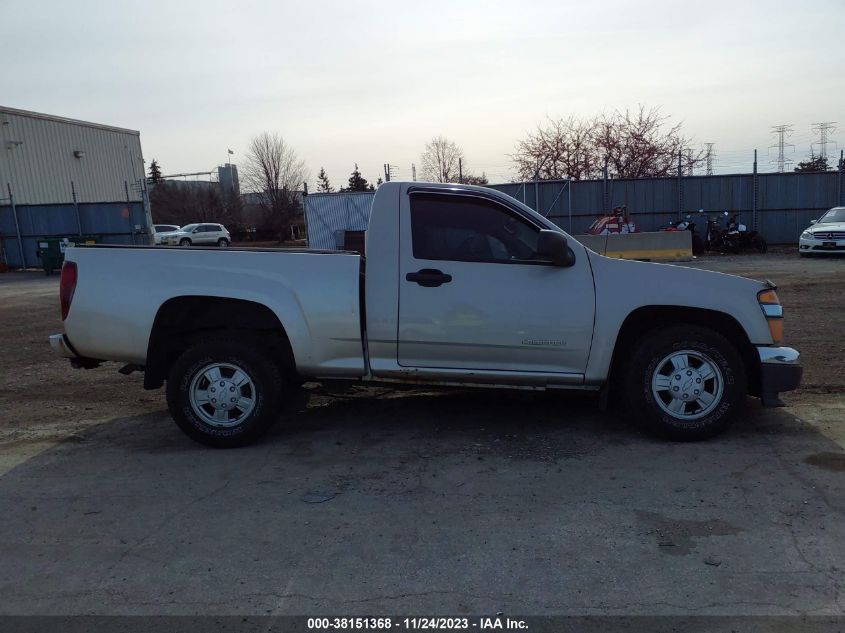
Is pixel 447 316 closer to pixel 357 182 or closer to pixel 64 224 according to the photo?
pixel 64 224

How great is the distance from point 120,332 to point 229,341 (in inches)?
33.1

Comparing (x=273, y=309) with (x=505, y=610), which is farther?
(x=273, y=309)

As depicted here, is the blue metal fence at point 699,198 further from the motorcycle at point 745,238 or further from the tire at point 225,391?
the tire at point 225,391

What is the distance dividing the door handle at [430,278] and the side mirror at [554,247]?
2.28 feet

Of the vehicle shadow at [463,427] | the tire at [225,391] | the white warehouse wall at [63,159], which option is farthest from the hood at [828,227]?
the white warehouse wall at [63,159]

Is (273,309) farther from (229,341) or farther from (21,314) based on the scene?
(21,314)

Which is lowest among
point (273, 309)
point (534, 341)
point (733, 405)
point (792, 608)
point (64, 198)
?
point (792, 608)

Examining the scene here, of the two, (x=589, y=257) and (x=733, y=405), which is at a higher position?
(x=589, y=257)

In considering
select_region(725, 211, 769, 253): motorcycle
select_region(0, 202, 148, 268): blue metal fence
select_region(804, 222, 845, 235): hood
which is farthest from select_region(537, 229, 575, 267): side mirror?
select_region(0, 202, 148, 268): blue metal fence

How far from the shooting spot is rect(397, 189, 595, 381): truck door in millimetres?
4828

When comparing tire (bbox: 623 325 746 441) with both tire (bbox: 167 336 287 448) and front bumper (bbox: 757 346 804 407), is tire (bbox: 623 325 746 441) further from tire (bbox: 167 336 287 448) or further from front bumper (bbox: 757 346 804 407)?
tire (bbox: 167 336 287 448)

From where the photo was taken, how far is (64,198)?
3809cm

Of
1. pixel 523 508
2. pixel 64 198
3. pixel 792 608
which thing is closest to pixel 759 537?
pixel 792 608

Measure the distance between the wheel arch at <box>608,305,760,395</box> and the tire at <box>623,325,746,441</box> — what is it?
0.14m
